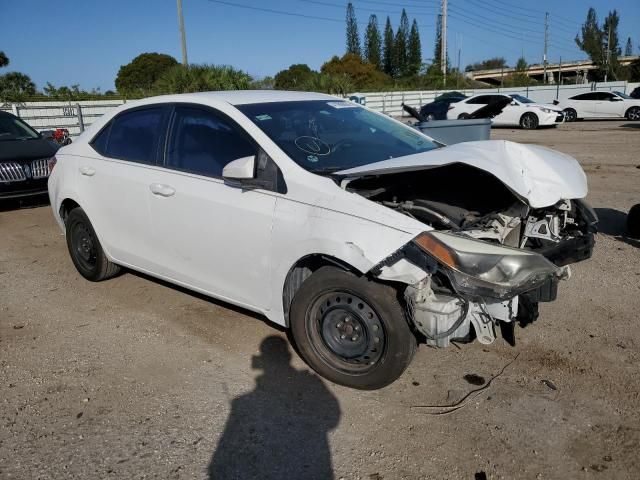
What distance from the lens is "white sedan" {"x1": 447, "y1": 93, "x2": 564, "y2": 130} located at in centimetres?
2259

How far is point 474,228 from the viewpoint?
3.36 meters

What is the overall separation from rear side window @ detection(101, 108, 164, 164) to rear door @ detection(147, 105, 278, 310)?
0.66 feet

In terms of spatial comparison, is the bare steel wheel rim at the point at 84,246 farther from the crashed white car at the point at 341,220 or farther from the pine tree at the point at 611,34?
the pine tree at the point at 611,34

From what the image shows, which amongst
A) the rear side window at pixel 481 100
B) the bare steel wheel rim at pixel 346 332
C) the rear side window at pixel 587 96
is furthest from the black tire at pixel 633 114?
the bare steel wheel rim at pixel 346 332

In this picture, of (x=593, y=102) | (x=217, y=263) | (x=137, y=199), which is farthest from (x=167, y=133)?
(x=593, y=102)

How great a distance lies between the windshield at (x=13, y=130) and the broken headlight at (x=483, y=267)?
8651 mm

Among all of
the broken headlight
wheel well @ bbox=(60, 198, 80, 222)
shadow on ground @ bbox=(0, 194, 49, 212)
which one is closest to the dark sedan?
shadow on ground @ bbox=(0, 194, 49, 212)

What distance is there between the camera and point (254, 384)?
3.46 metres

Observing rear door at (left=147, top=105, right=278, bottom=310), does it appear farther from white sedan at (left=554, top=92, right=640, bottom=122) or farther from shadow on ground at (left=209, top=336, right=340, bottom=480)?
white sedan at (left=554, top=92, right=640, bottom=122)

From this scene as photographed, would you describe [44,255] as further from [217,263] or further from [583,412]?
[583,412]

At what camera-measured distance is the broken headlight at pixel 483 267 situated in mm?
2879

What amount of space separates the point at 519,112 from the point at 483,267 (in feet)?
72.8

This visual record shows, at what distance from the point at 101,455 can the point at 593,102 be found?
27.1 meters

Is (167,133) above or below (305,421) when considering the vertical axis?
above
